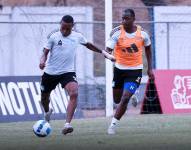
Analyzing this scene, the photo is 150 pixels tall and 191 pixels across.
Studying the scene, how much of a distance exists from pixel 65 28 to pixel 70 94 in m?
1.10

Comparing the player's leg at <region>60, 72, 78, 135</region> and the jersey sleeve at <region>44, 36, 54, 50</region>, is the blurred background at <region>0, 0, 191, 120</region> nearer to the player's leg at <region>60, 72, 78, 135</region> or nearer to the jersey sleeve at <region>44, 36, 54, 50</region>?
the player's leg at <region>60, 72, 78, 135</region>

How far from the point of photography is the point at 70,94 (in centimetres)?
1470

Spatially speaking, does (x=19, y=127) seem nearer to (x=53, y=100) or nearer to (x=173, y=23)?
(x=53, y=100)

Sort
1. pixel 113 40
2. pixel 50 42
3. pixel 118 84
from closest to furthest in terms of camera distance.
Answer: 1. pixel 50 42
2. pixel 113 40
3. pixel 118 84

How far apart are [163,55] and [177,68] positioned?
0.65 metres

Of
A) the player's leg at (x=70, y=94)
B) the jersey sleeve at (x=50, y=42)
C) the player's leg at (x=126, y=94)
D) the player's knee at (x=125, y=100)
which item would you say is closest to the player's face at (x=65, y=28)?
the jersey sleeve at (x=50, y=42)

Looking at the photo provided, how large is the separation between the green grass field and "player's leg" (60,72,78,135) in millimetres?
181

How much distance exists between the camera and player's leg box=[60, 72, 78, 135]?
14384 millimetres

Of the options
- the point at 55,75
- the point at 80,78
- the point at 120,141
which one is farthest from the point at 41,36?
the point at 120,141

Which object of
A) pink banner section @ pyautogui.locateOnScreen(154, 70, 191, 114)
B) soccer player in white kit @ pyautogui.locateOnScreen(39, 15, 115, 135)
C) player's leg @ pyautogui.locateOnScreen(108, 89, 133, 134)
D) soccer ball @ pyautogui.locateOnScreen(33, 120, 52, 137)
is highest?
soccer player in white kit @ pyautogui.locateOnScreen(39, 15, 115, 135)

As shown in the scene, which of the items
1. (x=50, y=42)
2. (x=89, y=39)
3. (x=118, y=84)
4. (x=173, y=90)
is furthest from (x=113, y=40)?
(x=89, y=39)

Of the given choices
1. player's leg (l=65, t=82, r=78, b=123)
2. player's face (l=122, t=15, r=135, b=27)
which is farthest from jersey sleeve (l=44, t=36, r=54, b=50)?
player's face (l=122, t=15, r=135, b=27)

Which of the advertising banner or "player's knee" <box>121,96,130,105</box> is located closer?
"player's knee" <box>121,96,130,105</box>

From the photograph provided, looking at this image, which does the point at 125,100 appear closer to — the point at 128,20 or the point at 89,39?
the point at 128,20
